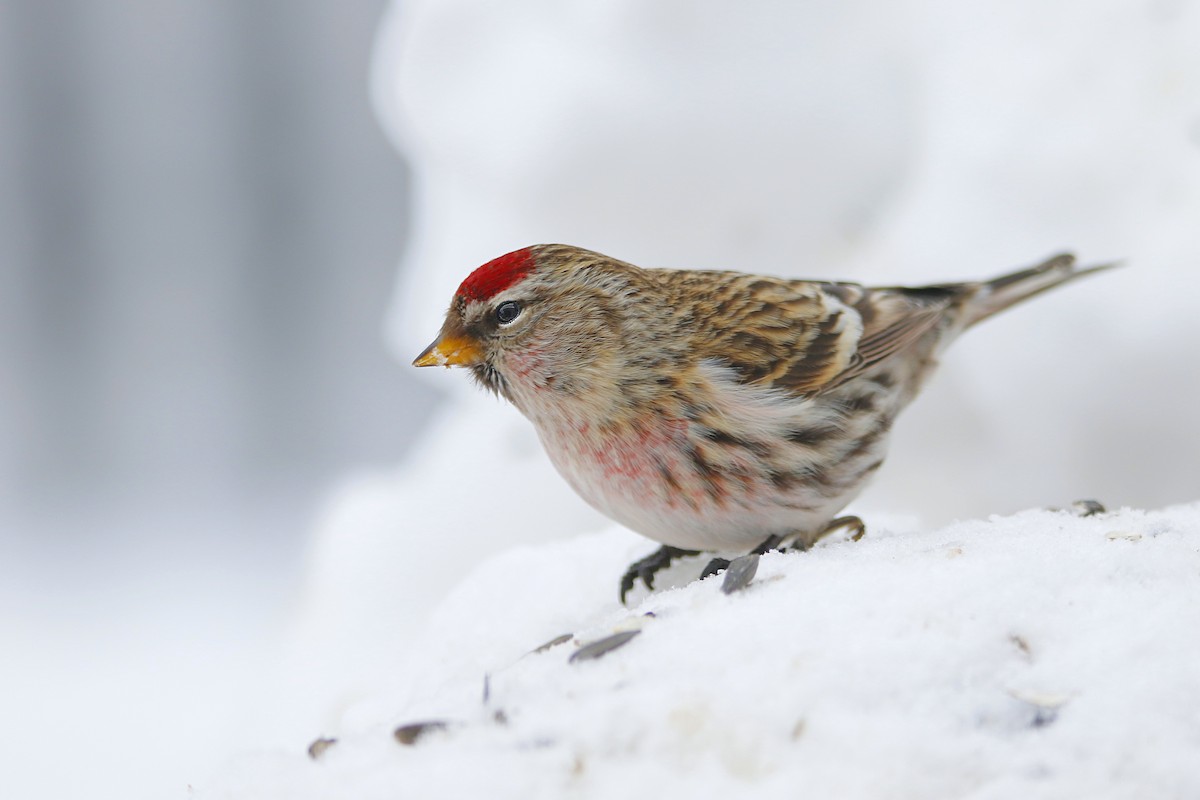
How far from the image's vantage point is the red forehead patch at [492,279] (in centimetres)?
94

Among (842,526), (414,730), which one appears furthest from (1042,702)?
(842,526)

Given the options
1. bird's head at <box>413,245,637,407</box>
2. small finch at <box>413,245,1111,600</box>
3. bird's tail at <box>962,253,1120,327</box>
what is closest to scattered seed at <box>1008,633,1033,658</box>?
small finch at <box>413,245,1111,600</box>

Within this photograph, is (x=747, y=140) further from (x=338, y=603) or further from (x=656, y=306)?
(x=338, y=603)

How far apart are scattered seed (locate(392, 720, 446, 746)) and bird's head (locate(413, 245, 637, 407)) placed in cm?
34

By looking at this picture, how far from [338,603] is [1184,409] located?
1060 mm

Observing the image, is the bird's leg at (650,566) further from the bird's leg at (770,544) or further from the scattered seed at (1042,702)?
→ the scattered seed at (1042,702)

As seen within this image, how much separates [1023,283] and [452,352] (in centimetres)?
67

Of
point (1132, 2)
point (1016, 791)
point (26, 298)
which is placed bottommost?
point (1016, 791)

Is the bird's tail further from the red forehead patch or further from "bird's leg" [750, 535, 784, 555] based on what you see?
the red forehead patch

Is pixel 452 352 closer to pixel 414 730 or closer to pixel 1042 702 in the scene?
pixel 414 730

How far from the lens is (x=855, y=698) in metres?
0.62

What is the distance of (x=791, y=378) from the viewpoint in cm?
102

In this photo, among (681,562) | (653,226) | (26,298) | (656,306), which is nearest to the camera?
(656,306)

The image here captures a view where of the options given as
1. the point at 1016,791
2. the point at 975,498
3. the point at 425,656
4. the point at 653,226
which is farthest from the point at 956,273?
the point at 1016,791
